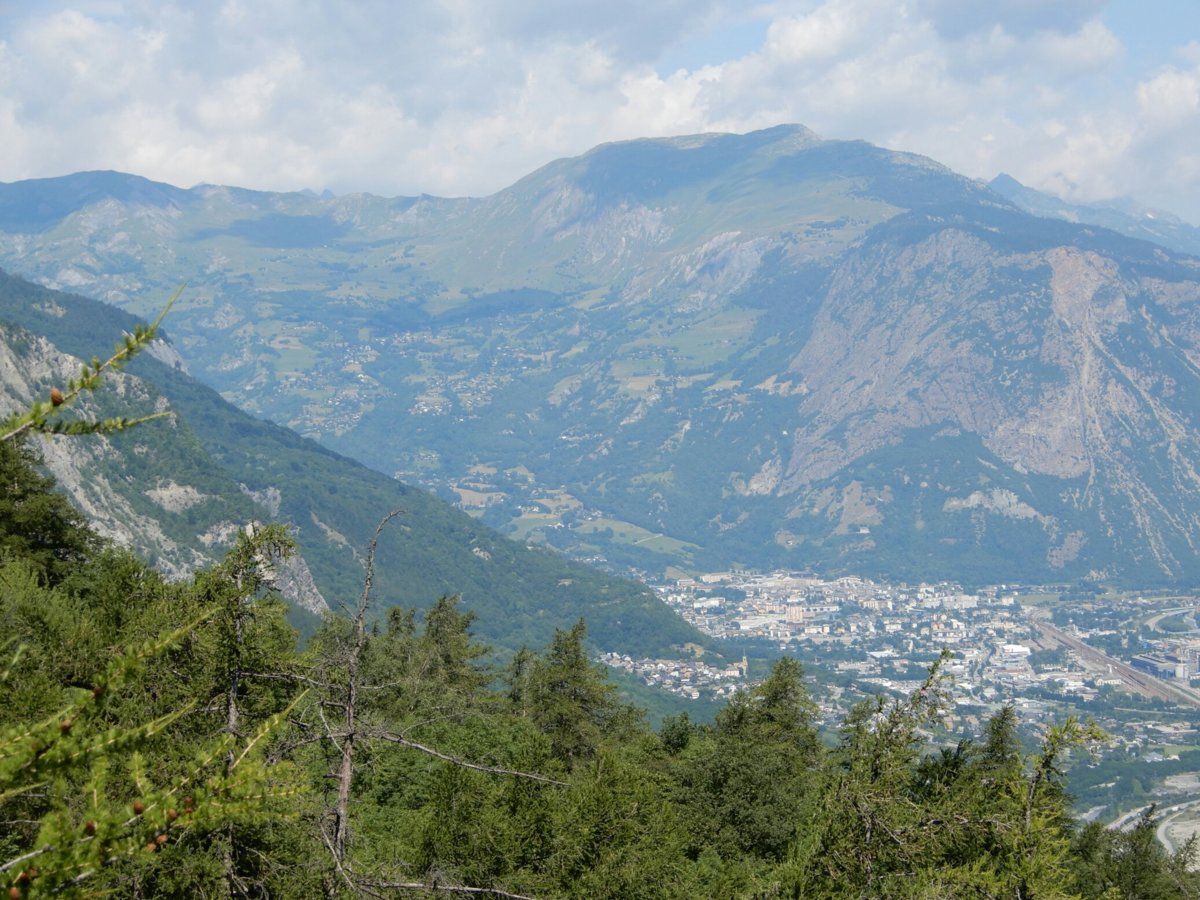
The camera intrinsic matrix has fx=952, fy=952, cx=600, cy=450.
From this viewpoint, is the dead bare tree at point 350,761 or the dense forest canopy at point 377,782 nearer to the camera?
the dense forest canopy at point 377,782

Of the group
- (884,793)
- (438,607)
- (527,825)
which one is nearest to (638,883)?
(527,825)

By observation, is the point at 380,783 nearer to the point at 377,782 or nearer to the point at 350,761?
the point at 377,782

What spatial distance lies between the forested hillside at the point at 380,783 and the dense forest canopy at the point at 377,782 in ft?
0.21

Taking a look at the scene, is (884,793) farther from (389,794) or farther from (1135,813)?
(1135,813)

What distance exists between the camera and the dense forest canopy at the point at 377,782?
636cm

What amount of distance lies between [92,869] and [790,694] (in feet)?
168

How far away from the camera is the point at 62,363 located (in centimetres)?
13075

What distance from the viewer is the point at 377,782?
3397 cm

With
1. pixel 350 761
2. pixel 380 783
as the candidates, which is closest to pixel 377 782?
pixel 380 783

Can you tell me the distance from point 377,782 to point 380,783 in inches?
31.9

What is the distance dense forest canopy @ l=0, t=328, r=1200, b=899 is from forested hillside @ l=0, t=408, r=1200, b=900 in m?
0.06

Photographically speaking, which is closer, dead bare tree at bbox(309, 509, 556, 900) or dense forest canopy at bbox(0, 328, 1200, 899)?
dense forest canopy at bbox(0, 328, 1200, 899)

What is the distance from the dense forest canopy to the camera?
6.36m

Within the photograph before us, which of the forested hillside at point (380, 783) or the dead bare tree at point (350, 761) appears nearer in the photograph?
the forested hillside at point (380, 783)
